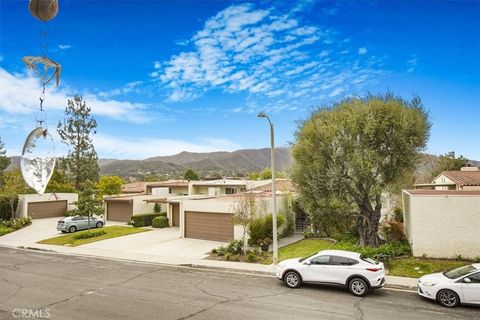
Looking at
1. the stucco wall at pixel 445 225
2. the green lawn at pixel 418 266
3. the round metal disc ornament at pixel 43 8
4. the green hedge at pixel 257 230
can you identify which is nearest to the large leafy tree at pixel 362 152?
the stucco wall at pixel 445 225

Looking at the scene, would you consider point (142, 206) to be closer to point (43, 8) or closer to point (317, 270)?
point (317, 270)

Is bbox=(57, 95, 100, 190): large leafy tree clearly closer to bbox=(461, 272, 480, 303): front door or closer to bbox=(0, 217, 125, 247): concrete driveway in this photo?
bbox=(0, 217, 125, 247): concrete driveway

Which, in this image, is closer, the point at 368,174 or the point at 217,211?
the point at 368,174

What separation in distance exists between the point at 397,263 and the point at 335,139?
7360mm

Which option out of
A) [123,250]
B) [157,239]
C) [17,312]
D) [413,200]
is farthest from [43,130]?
[157,239]

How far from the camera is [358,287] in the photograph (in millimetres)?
12742

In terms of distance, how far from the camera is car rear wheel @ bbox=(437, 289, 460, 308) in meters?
11.3

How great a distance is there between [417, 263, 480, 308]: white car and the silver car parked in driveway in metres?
28.9

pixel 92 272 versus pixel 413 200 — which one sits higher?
pixel 413 200

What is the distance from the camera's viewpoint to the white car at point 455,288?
1116 cm

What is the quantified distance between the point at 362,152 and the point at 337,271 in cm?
839

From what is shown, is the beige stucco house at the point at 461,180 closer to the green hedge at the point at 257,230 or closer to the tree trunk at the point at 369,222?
the tree trunk at the point at 369,222

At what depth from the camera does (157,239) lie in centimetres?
2653

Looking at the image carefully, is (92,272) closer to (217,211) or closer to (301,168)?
(217,211)
